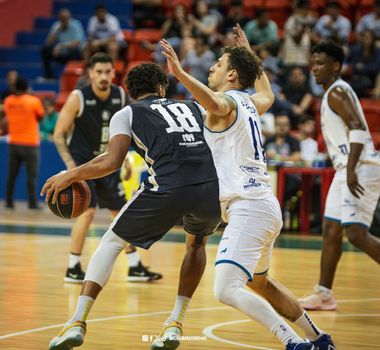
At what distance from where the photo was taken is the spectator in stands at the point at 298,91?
1556cm

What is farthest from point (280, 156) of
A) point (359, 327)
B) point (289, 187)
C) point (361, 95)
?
point (359, 327)

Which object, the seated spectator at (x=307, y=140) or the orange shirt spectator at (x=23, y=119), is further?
the orange shirt spectator at (x=23, y=119)

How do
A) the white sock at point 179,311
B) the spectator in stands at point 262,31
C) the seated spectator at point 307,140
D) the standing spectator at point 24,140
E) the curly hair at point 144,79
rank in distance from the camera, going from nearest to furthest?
1. the white sock at point 179,311
2. the curly hair at point 144,79
3. the seated spectator at point 307,140
4. the standing spectator at point 24,140
5. the spectator in stands at point 262,31

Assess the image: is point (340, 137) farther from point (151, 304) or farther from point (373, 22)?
point (373, 22)

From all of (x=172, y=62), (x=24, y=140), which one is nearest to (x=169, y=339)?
(x=172, y=62)

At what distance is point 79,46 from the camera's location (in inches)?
755

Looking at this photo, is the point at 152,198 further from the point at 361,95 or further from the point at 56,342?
the point at 361,95

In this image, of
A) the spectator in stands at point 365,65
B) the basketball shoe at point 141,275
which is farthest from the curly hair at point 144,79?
the spectator in stands at point 365,65

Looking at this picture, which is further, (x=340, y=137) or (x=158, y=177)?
(x=340, y=137)

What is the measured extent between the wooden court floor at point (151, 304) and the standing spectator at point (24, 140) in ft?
13.5

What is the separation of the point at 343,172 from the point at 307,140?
6.50 metres

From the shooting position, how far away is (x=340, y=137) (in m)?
7.36

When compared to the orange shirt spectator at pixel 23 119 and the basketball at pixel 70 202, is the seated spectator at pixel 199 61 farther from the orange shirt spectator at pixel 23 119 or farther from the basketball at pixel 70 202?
the basketball at pixel 70 202

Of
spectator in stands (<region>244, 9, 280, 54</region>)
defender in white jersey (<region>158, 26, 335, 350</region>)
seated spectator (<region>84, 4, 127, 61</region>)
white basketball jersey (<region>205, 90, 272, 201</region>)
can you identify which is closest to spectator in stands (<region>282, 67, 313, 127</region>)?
spectator in stands (<region>244, 9, 280, 54</region>)
